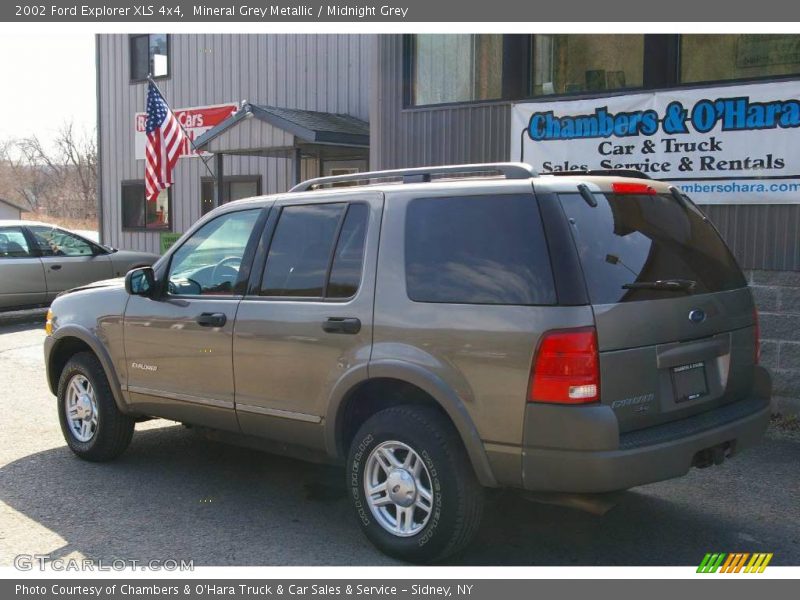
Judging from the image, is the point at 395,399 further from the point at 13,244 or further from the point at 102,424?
the point at 13,244

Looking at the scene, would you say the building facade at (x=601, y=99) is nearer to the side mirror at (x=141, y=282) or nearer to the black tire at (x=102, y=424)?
the side mirror at (x=141, y=282)

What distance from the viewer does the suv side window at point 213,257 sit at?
5.36 meters

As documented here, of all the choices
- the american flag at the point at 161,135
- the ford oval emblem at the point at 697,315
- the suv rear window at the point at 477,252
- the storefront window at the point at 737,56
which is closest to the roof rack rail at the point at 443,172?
the suv rear window at the point at 477,252

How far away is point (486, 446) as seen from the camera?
3998 millimetres

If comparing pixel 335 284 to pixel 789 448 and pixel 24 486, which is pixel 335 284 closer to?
pixel 24 486

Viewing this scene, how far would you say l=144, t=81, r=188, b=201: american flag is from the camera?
1394 cm

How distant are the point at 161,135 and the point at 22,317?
3.93 meters

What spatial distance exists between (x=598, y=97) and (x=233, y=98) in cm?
1001

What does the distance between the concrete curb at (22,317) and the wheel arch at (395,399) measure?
10862 mm

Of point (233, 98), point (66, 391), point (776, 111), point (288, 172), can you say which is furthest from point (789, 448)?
point (233, 98)

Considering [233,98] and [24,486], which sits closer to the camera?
[24,486]

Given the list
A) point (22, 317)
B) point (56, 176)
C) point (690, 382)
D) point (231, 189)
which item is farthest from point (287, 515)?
point (56, 176)

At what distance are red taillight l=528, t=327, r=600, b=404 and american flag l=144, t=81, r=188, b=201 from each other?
11256mm

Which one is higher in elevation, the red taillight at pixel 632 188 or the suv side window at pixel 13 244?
the red taillight at pixel 632 188
